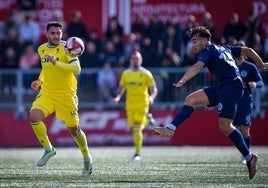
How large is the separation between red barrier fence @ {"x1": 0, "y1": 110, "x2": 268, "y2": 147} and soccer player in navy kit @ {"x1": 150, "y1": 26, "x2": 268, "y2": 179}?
458 inches

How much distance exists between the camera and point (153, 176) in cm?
1312

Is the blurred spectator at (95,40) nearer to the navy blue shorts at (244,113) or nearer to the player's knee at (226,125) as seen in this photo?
the navy blue shorts at (244,113)

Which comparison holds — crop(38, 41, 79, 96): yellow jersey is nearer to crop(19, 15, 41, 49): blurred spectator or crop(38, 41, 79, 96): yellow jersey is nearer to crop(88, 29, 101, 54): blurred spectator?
crop(88, 29, 101, 54): blurred spectator

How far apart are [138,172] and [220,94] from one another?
2.23 metres

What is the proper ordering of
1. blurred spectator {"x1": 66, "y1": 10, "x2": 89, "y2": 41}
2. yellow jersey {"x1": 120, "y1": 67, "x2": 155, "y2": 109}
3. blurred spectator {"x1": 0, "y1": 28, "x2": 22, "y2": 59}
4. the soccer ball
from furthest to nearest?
blurred spectator {"x1": 0, "y1": 28, "x2": 22, "y2": 59} → blurred spectator {"x1": 66, "y1": 10, "x2": 89, "y2": 41} → yellow jersey {"x1": 120, "y1": 67, "x2": 155, "y2": 109} → the soccer ball

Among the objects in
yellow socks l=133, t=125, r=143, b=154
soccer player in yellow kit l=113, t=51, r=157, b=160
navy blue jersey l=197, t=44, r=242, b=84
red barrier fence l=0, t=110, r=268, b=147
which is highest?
navy blue jersey l=197, t=44, r=242, b=84

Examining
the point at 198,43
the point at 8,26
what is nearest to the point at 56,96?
the point at 198,43

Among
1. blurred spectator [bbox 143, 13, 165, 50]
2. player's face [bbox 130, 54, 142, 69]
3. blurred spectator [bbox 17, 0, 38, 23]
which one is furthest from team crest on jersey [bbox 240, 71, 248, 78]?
blurred spectator [bbox 17, 0, 38, 23]

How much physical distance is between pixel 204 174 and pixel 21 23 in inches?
597

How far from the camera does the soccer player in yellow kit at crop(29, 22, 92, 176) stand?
1355cm

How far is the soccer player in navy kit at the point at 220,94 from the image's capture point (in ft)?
41.3

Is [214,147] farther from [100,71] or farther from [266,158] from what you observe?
[266,158]

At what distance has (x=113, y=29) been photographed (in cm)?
2550

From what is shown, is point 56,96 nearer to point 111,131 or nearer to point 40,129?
point 40,129
